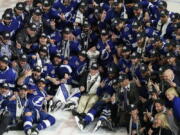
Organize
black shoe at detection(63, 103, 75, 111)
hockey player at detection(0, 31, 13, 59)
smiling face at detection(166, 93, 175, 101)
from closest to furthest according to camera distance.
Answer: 1. smiling face at detection(166, 93, 175, 101)
2. black shoe at detection(63, 103, 75, 111)
3. hockey player at detection(0, 31, 13, 59)

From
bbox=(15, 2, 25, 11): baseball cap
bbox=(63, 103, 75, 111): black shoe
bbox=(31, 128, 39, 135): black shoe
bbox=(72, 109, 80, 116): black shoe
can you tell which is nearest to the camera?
bbox=(31, 128, 39, 135): black shoe

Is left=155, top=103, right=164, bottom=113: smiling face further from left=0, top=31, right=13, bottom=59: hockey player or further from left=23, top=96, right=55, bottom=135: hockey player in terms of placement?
left=0, top=31, right=13, bottom=59: hockey player

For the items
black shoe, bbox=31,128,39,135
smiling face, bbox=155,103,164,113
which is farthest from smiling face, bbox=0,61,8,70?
smiling face, bbox=155,103,164,113

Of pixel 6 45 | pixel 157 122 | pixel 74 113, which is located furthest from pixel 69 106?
pixel 157 122

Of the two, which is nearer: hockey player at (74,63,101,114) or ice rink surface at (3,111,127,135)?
ice rink surface at (3,111,127,135)

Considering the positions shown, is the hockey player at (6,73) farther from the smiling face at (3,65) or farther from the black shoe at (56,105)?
the black shoe at (56,105)

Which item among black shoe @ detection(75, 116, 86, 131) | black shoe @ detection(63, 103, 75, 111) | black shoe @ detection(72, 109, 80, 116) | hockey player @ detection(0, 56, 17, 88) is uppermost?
hockey player @ detection(0, 56, 17, 88)

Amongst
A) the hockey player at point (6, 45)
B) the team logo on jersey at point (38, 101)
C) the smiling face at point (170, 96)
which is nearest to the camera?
the smiling face at point (170, 96)

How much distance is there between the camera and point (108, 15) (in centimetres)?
→ 1062

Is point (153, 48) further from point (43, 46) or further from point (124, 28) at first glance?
point (43, 46)

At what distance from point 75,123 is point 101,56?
1.28m

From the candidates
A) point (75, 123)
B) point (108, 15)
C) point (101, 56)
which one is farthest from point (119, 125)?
point (108, 15)

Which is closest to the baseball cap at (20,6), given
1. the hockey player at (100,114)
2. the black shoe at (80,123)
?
the hockey player at (100,114)

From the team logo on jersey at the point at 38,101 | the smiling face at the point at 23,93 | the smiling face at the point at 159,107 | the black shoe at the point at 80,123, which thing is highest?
the smiling face at the point at 23,93
